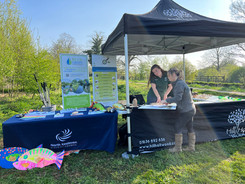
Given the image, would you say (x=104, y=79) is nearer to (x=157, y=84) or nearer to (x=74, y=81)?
(x=74, y=81)

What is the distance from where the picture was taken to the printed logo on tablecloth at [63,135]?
2.42m

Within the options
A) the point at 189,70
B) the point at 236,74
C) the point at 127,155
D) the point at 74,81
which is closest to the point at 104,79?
the point at 74,81

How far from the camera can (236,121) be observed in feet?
10.0

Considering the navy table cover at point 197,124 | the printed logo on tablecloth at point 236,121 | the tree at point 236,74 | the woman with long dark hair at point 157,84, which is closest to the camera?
the navy table cover at point 197,124

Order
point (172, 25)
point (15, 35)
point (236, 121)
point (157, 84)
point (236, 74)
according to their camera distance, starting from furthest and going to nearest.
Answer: point (236, 74)
point (15, 35)
point (157, 84)
point (236, 121)
point (172, 25)

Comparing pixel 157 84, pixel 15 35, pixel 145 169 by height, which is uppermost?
pixel 15 35

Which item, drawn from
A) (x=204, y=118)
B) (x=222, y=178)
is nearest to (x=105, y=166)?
(x=222, y=178)

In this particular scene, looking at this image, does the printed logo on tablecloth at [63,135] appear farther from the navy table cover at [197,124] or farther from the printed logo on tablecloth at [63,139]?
the navy table cover at [197,124]

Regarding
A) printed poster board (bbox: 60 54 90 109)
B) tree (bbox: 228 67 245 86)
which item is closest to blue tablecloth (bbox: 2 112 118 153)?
printed poster board (bbox: 60 54 90 109)

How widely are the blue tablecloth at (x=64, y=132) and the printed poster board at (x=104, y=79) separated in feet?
4.05

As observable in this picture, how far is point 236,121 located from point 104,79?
2.92 meters

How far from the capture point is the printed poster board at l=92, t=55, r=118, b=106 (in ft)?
12.0

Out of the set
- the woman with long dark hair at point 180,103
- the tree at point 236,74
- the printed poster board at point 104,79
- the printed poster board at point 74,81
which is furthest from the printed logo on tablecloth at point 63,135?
the tree at point 236,74

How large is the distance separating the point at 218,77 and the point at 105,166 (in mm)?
18039
